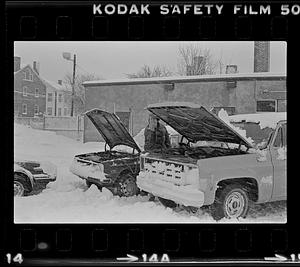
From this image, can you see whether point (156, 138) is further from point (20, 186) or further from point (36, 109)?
point (20, 186)

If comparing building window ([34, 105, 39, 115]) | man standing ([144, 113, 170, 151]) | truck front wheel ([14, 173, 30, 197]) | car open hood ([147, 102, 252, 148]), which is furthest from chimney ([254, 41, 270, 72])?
truck front wheel ([14, 173, 30, 197])

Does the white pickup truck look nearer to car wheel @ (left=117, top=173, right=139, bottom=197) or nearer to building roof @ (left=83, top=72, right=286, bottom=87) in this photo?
car wheel @ (left=117, top=173, right=139, bottom=197)

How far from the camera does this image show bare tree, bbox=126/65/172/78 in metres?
4.14

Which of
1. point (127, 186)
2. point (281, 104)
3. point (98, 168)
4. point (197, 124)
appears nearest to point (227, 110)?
point (197, 124)

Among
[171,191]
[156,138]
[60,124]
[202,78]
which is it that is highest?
[202,78]

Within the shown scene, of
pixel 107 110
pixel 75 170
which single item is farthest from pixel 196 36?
pixel 75 170

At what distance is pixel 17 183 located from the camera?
13.7 ft

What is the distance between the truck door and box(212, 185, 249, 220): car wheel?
0.24m

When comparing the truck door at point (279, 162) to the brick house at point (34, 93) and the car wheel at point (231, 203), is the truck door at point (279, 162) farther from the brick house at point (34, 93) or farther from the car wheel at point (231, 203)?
the brick house at point (34, 93)

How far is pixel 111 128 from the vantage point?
13.9 feet

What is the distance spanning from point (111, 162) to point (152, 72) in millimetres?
791

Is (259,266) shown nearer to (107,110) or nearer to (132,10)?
(107,110)

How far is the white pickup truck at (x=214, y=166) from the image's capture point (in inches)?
162
